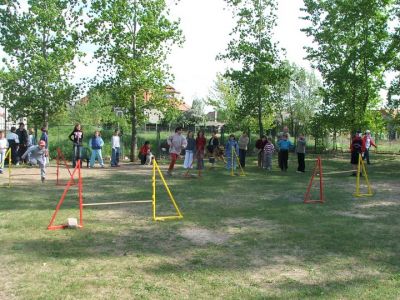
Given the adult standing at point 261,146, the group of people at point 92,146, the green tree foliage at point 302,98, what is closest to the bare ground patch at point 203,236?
the group of people at point 92,146

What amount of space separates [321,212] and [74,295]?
6.47 metres

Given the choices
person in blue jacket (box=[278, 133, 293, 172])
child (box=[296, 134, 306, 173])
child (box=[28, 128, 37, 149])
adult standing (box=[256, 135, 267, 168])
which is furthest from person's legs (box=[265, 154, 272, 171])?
child (box=[28, 128, 37, 149])

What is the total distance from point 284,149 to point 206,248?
43.2 ft

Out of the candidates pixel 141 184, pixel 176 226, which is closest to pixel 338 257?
pixel 176 226

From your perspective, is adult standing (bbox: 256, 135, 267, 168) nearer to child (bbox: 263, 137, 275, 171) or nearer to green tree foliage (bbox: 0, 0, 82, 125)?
child (bbox: 263, 137, 275, 171)

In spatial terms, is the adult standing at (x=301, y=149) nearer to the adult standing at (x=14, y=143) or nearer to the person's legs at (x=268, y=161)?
the person's legs at (x=268, y=161)

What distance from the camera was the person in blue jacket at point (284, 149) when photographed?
19.6 metres

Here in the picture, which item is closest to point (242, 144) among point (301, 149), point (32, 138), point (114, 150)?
point (301, 149)

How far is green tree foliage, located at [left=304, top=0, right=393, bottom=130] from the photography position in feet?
89.4

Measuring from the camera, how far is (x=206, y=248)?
7043 millimetres

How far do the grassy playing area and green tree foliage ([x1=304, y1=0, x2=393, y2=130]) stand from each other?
1737 cm

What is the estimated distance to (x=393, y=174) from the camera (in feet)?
61.4

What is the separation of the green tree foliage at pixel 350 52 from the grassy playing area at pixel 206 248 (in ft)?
57.0

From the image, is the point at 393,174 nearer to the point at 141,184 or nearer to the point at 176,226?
the point at 141,184
